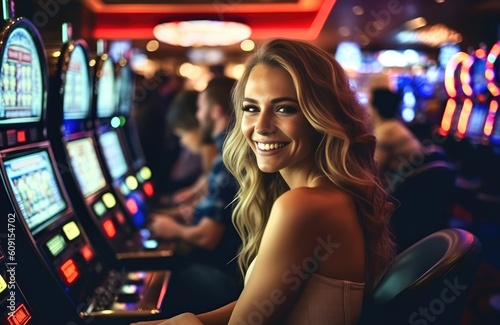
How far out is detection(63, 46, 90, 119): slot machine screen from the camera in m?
2.57

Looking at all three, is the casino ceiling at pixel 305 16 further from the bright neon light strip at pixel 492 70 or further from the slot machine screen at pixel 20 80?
the slot machine screen at pixel 20 80

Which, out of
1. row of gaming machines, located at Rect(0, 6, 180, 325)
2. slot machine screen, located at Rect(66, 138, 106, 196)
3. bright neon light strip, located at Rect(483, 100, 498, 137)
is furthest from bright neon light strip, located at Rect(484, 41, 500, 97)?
slot machine screen, located at Rect(66, 138, 106, 196)

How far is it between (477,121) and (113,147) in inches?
192

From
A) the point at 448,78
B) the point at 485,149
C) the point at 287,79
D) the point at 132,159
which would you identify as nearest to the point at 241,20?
the point at 448,78

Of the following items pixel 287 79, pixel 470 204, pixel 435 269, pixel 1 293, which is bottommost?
pixel 470 204

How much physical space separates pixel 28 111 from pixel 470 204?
475cm

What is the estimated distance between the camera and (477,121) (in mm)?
6723

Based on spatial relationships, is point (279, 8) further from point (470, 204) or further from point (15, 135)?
point (15, 135)

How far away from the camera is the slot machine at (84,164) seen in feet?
7.82

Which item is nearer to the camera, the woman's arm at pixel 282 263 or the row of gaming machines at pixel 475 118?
the woman's arm at pixel 282 263

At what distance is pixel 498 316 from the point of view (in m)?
2.55

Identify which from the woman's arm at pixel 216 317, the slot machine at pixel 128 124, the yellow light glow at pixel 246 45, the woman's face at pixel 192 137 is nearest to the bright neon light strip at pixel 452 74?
the woman's face at pixel 192 137

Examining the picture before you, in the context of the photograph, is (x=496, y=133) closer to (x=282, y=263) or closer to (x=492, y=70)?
(x=492, y=70)

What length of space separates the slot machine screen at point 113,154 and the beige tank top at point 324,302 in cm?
202
